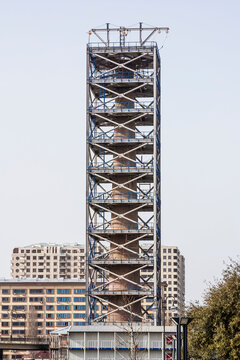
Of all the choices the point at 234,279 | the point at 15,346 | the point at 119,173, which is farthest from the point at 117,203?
the point at 15,346

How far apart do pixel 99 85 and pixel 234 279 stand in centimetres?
4592

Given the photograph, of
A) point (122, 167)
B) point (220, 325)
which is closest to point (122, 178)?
point (122, 167)

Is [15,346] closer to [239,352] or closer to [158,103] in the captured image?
[158,103]

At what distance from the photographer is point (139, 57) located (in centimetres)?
10988

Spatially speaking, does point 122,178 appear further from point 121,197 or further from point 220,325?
point 220,325

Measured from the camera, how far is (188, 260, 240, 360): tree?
6662 cm

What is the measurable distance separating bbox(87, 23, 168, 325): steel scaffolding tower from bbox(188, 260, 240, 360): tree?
102 feet

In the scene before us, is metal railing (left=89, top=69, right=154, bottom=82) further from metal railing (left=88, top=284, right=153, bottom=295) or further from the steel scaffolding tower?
metal railing (left=88, top=284, right=153, bottom=295)

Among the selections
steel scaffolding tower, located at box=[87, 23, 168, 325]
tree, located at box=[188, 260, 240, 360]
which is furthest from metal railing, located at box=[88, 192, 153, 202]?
tree, located at box=[188, 260, 240, 360]

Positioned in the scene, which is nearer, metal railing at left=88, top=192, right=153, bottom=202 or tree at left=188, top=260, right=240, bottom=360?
tree at left=188, top=260, right=240, bottom=360

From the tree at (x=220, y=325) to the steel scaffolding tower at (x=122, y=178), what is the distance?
31151 mm

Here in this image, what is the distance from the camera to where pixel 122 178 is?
107000mm

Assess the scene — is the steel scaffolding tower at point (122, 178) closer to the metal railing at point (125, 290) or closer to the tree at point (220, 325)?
the metal railing at point (125, 290)

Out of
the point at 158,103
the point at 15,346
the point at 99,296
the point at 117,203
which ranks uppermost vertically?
the point at 158,103
